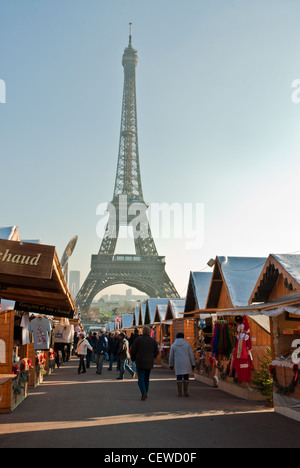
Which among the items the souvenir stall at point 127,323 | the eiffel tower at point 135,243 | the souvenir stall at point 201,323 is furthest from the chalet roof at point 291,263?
the eiffel tower at point 135,243

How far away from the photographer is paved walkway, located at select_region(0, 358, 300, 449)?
6.27 meters

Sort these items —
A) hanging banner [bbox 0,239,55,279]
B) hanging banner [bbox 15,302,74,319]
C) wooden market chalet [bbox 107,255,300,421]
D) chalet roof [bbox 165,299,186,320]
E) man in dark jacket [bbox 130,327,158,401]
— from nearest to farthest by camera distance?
1. hanging banner [bbox 0,239,55,279]
2. wooden market chalet [bbox 107,255,300,421]
3. man in dark jacket [bbox 130,327,158,401]
4. hanging banner [bbox 15,302,74,319]
5. chalet roof [bbox 165,299,186,320]

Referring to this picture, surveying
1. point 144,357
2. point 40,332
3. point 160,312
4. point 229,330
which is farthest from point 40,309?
point 160,312

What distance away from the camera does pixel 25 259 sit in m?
5.49

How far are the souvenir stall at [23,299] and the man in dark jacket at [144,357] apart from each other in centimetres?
210

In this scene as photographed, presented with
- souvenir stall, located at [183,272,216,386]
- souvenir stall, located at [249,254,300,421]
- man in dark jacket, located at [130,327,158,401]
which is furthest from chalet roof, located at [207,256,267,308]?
man in dark jacket, located at [130,327,158,401]

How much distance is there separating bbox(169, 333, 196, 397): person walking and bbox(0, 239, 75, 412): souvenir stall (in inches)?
117

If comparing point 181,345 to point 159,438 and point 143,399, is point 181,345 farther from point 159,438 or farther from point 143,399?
point 159,438

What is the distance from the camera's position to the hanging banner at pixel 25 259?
5445mm

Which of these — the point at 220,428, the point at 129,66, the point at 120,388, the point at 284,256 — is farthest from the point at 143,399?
the point at 129,66

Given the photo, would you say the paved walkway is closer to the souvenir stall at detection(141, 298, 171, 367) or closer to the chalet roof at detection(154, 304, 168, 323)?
the souvenir stall at detection(141, 298, 171, 367)

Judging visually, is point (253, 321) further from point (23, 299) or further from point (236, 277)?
point (23, 299)

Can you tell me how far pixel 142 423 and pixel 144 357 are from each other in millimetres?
3178

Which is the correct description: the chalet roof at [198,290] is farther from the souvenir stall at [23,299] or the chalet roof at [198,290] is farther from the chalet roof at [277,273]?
the chalet roof at [277,273]
